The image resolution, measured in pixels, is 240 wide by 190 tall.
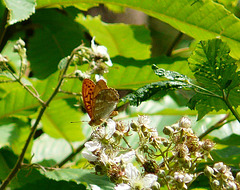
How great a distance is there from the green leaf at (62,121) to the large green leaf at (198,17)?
0.46m

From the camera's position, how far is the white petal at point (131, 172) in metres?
0.75

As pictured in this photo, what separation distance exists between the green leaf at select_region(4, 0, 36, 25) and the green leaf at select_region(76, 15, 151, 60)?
734 millimetres

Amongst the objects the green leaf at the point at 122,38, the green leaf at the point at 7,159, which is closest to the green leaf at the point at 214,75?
the green leaf at the point at 7,159

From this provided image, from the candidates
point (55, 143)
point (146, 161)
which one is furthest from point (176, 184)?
point (55, 143)

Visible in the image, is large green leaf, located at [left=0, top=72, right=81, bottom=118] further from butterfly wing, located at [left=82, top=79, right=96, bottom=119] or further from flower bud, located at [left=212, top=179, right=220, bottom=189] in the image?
flower bud, located at [left=212, top=179, right=220, bottom=189]

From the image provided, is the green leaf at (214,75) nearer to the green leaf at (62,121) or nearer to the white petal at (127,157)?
the white petal at (127,157)

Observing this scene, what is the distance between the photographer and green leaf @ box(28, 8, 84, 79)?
1.83 metres

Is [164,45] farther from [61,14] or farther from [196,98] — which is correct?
[196,98]

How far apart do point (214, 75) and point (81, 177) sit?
1.46 ft

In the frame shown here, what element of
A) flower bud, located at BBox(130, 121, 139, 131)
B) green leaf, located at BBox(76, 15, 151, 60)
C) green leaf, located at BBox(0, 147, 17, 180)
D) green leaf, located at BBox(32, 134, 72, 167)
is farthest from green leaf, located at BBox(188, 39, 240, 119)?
green leaf, located at BBox(76, 15, 151, 60)

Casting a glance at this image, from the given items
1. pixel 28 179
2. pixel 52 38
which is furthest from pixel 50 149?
pixel 52 38

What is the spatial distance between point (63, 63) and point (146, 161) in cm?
44

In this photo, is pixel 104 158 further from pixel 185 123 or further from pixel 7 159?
pixel 7 159

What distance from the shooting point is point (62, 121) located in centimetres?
155
